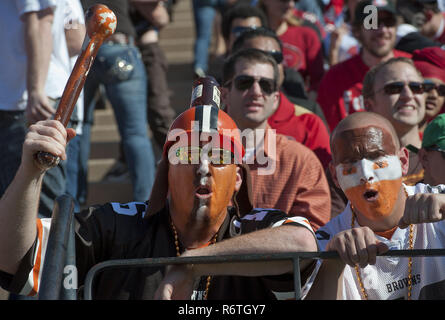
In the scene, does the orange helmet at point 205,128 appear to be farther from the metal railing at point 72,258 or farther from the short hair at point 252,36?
the short hair at point 252,36

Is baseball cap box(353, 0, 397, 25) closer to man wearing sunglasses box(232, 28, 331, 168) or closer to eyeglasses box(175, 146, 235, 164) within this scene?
man wearing sunglasses box(232, 28, 331, 168)

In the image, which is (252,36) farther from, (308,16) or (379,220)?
(379,220)

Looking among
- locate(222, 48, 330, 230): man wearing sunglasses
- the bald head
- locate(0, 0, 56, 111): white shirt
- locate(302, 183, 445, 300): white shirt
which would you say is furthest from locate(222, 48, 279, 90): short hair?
locate(302, 183, 445, 300): white shirt

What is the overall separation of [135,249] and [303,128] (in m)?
2.07

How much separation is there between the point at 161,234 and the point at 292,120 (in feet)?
6.64

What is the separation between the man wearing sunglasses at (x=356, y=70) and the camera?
17.3 ft

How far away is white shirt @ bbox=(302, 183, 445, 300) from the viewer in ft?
9.05

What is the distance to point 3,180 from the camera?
155 inches

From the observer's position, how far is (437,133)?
3457 millimetres

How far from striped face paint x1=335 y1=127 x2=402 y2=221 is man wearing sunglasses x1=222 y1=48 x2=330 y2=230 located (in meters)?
0.93

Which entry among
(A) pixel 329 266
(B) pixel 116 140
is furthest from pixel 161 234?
(B) pixel 116 140

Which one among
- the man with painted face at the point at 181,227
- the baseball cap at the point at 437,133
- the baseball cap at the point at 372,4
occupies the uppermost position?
the baseball cap at the point at 372,4

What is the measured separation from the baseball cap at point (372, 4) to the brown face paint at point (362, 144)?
110 inches

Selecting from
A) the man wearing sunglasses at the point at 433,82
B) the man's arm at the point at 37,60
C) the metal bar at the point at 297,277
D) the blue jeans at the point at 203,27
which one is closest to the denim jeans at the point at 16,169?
the man's arm at the point at 37,60
